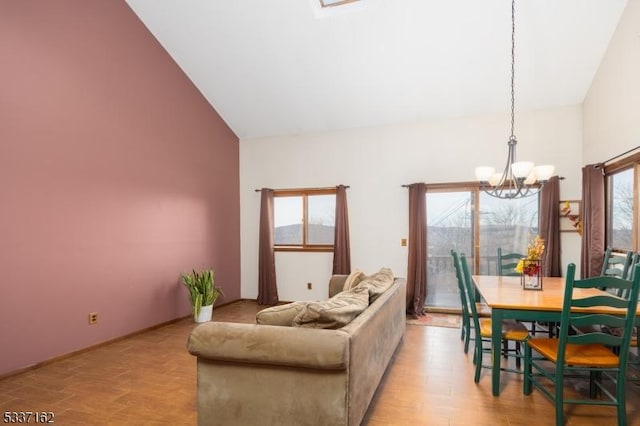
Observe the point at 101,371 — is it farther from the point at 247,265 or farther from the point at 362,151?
the point at 362,151

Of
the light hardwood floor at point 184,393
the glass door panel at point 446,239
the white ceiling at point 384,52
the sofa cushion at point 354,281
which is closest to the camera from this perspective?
the light hardwood floor at point 184,393

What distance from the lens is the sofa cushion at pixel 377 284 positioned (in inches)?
119

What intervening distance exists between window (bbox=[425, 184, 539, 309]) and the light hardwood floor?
1688 mm

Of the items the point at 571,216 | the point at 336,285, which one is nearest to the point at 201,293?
the point at 336,285

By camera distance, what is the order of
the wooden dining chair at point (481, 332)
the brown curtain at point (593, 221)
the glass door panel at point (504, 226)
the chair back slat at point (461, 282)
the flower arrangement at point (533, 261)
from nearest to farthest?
the wooden dining chair at point (481, 332)
the flower arrangement at point (533, 261)
the chair back slat at point (461, 282)
the brown curtain at point (593, 221)
the glass door panel at point (504, 226)

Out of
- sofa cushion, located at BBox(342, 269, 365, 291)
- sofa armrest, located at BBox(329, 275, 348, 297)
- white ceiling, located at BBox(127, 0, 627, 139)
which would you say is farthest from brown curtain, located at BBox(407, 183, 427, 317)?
sofa cushion, located at BBox(342, 269, 365, 291)

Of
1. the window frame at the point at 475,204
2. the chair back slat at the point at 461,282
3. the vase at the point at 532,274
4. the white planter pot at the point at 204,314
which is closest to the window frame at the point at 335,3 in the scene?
the window frame at the point at 475,204

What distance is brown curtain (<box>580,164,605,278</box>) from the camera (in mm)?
4145

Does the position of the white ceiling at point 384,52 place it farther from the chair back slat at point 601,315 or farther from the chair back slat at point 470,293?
the chair back slat at point 601,315

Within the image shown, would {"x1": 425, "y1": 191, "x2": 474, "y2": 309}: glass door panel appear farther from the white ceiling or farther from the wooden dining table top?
the wooden dining table top

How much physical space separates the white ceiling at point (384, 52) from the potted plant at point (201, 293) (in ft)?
8.94

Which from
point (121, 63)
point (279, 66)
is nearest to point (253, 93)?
point (279, 66)

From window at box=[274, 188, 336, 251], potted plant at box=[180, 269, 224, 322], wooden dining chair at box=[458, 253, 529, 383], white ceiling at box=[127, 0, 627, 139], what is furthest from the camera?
window at box=[274, 188, 336, 251]

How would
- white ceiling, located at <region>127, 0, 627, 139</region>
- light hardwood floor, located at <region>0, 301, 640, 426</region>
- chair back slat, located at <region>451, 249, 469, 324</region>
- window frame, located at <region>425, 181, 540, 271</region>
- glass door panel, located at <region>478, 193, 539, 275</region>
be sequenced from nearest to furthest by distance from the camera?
light hardwood floor, located at <region>0, 301, 640, 426</region> → chair back slat, located at <region>451, 249, 469, 324</region> → white ceiling, located at <region>127, 0, 627, 139</region> → glass door panel, located at <region>478, 193, 539, 275</region> → window frame, located at <region>425, 181, 540, 271</region>
